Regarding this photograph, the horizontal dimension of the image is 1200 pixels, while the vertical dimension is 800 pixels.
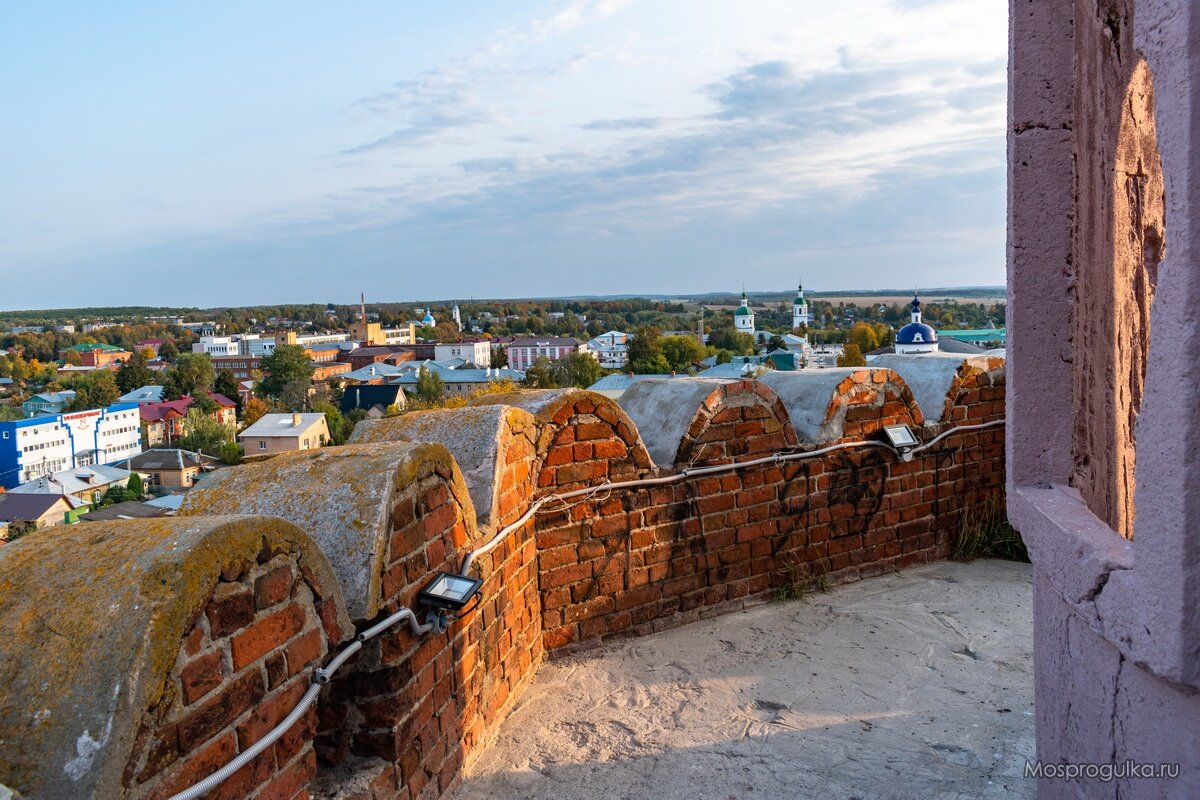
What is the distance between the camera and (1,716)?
1.27m

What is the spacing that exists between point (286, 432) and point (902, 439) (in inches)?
1850

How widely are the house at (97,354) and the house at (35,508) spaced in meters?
66.9

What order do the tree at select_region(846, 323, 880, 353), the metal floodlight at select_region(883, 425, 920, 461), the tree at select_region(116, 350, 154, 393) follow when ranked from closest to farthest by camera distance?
the metal floodlight at select_region(883, 425, 920, 461) → the tree at select_region(846, 323, 880, 353) → the tree at select_region(116, 350, 154, 393)

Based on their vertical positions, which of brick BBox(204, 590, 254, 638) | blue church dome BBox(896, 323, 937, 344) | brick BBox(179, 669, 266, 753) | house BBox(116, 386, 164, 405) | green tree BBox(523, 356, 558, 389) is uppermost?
brick BBox(204, 590, 254, 638)

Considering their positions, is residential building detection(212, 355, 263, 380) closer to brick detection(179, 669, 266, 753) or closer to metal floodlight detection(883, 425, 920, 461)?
metal floodlight detection(883, 425, 920, 461)

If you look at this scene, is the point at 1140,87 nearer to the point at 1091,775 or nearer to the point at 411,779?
the point at 1091,775

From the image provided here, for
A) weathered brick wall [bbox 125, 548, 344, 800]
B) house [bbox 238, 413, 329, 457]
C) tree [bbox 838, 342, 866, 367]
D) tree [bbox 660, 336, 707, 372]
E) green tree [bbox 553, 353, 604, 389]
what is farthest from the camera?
tree [bbox 660, 336, 707, 372]

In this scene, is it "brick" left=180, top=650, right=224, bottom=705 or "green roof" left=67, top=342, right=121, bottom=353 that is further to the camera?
"green roof" left=67, top=342, right=121, bottom=353

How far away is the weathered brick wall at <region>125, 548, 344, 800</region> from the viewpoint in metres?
1.37

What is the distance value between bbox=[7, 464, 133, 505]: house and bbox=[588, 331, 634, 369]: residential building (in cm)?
4308

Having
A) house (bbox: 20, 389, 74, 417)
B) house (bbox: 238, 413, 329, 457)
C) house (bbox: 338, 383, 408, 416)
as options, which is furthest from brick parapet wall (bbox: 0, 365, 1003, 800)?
house (bbox: 20, 389, 74, 417)

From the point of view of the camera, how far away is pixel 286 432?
47.5 metres

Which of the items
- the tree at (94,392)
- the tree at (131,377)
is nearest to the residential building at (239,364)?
the tree at (131,377)

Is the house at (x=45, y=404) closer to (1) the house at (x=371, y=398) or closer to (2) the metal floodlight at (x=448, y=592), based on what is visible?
(1) the house at (x=371, y=398)
